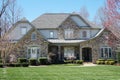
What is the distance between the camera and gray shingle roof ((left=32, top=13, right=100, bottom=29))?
144 ft

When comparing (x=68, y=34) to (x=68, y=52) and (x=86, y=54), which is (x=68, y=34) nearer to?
(x=68, y=52)

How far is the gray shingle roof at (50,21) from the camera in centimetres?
4391

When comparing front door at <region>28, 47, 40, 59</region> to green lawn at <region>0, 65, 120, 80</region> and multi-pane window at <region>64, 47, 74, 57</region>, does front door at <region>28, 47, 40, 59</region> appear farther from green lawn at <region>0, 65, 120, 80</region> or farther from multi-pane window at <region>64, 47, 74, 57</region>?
green lawn at <region>0, 65, 120, 80</region>

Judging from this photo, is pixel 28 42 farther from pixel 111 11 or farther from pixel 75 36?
pixel 111 11

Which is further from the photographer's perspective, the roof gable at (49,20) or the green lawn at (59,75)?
the roof gable at (49,20)

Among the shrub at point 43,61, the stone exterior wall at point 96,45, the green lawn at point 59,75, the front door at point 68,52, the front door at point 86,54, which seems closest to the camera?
the green lawn at point 59,75

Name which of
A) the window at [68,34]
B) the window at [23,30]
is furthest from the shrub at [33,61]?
the window at [68,34]

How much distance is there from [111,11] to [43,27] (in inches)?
815

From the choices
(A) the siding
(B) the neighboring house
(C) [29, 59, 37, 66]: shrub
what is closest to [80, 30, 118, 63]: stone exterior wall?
(B) the neighboring house

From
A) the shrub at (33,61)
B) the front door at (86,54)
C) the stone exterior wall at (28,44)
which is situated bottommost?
the shrub at (33,61)

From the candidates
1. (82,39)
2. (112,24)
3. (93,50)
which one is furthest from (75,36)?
(112,24)

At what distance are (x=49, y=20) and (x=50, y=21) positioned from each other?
36 cm

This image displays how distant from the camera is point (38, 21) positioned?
1770 inches

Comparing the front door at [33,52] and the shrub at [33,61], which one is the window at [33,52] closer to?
the front door at [33,52]
